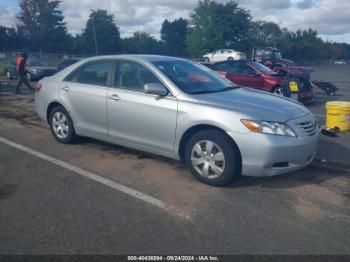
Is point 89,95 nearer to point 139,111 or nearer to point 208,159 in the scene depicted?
point 139,111

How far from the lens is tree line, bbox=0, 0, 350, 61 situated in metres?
50.1

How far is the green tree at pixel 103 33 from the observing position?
67625mm

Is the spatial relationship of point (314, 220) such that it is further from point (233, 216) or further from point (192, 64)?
point (192, 64)

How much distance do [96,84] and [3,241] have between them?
2935 millimetres

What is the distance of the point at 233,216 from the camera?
3.48 metres

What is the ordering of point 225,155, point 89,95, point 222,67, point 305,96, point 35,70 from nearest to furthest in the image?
point 225,155 < point 89,95 < point 305,96 < point 222,67 < point 35,70

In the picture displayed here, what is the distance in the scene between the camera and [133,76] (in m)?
4.95

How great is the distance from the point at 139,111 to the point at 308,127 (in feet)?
7.39

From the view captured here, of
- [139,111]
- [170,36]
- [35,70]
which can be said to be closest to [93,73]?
[139,111]

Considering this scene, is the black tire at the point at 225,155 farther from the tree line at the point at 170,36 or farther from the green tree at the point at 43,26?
the green tree at the point at 43,26

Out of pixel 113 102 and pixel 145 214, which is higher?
pixel 113 102

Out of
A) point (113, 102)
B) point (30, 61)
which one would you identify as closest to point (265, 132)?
point (113, 102)

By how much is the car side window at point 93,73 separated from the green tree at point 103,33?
210ft

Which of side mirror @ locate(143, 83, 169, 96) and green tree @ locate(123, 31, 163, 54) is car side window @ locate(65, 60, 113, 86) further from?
green tree @ locate(123, 31, 163, 54)
